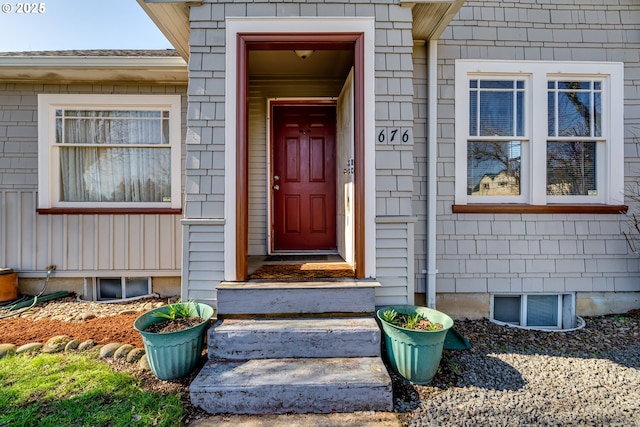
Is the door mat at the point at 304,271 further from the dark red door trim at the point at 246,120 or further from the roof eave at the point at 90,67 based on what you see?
the roof eave at the point at 90,67

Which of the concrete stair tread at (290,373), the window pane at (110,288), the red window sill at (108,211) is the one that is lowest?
the concrete stair tread at (290,373)

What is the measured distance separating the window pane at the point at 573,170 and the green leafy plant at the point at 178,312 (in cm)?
363

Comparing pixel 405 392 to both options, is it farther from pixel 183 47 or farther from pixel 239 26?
pixel 183 47

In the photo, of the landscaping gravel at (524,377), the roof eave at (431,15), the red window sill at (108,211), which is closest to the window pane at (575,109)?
the roof eave at (431,15)

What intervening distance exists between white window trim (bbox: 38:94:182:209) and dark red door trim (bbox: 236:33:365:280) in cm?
168

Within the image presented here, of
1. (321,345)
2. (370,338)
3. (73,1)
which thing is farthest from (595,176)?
(73,1)

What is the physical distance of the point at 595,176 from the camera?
348 centimetres

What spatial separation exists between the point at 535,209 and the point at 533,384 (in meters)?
1.78

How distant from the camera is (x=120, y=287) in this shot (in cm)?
407

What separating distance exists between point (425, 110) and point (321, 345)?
2.45 m

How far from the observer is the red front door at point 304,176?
13.7 feet

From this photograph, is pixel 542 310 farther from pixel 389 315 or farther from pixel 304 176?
pixel 304 176
